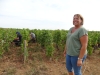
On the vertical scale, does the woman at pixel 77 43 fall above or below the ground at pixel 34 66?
above

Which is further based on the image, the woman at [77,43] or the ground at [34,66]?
the ground at [34,66]

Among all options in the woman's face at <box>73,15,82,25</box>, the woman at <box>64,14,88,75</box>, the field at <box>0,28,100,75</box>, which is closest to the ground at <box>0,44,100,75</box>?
the field at <box>0,28,100,75</box>

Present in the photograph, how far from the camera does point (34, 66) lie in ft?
22.9

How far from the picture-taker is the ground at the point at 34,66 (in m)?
6.27

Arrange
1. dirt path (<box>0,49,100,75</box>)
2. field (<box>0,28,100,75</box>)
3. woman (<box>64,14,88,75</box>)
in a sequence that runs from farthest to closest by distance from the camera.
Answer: field (<box>0,28,100,75</box>), dirt path (<box>0,49,100,75</box>), woman (<box>64,14,88,75</box>)

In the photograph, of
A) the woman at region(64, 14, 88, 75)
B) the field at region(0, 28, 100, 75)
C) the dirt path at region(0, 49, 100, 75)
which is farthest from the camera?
the field at region(0, 28, 100, 75)

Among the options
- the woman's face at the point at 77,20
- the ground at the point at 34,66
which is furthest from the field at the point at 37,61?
the woman's face at the point at 77,20

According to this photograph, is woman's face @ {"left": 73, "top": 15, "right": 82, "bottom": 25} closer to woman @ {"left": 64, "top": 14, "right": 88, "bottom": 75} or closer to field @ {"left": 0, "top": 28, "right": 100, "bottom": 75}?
woman @ {"left": 64, "top": 14, "right": 88, "bottom": 75}

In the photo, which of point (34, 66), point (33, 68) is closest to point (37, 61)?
point (34, 66)

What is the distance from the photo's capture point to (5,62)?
734cm

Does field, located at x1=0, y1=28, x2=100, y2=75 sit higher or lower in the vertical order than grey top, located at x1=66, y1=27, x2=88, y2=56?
lower

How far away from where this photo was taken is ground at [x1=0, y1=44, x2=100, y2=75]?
6.27 m

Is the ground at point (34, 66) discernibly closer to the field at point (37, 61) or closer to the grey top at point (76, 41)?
the field at point (37, 61)

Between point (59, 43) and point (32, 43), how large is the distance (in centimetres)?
260
